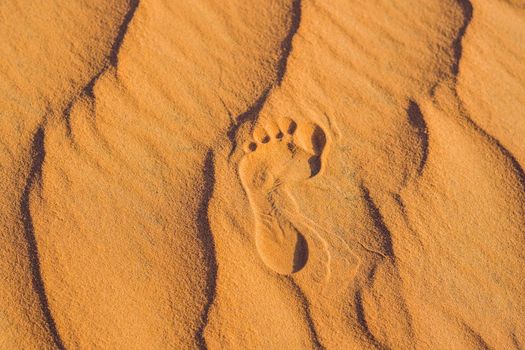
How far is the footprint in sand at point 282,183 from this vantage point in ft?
5.90

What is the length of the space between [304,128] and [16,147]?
84 centimetres

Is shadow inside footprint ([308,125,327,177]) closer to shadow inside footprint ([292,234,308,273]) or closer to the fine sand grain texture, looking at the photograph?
the fine sand grain texture

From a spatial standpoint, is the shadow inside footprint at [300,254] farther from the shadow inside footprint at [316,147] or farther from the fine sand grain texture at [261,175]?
the shadow inside footprint at [316,147]

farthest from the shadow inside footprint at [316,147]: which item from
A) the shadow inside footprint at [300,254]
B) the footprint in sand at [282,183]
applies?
the shadow inside footprint at [300,254]

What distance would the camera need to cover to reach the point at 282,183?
1.87m

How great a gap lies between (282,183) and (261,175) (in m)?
0.07

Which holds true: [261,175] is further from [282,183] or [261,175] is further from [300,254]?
[300,254]

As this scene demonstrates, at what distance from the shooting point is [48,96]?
75.7 inches

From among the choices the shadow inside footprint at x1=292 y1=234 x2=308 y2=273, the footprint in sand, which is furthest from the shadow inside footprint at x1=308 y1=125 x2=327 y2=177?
the shadow inside footprint at x1=292 y1=234 x2=308 y2=273

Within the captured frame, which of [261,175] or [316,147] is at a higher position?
[316,147]

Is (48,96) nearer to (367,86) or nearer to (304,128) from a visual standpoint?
(304,128)

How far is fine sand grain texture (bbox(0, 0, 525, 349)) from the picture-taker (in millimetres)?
1744

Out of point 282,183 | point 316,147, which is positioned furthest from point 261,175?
point 316,147

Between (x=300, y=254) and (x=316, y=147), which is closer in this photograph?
(x=300, y=254)
